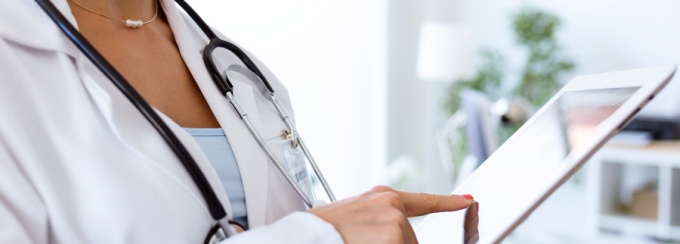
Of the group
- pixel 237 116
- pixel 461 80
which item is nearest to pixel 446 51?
pixel 461 80

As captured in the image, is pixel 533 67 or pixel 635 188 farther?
pixel 533 67

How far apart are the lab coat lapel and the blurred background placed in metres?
1.38

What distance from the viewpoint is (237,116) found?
844 millimetres

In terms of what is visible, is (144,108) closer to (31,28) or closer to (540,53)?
(31,28)

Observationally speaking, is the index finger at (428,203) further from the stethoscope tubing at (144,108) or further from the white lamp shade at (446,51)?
the white lamp shade at (446,51)

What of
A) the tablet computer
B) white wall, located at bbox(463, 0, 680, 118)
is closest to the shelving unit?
white wall, located at bbox(463, 0, 680, 118)

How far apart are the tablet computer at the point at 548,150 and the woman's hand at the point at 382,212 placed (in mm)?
47

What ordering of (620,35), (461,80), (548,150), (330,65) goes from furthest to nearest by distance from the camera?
(461,80) < (620,35) < (330,65) < (548,150)

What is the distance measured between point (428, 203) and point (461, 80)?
2.80m

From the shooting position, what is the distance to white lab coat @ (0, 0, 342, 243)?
0.60m

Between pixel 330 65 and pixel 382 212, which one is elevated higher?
pixel 382 212

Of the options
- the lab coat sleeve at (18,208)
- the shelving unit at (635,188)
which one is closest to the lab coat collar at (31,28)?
the lab coat sleeve at (18,208)

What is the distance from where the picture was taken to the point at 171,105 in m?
0.80

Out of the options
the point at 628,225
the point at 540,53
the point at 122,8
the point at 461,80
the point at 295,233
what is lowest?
the point at 628,225
